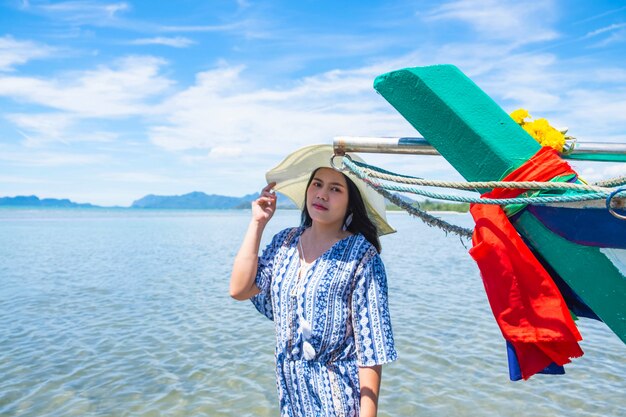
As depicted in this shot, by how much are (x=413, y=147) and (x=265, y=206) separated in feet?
3.06

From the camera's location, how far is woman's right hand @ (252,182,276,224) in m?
2.47

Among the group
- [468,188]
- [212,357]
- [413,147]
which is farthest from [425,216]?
[212,357]

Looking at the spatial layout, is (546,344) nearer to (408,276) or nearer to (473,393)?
(473,393)

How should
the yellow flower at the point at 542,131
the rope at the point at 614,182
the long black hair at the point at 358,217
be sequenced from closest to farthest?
the rope at the point at 614,182, the yellow flower at the point at 542,131, the long black hair at the point at 358,217

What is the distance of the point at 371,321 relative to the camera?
2.04 m

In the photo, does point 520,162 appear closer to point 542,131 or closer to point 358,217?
point 542,131

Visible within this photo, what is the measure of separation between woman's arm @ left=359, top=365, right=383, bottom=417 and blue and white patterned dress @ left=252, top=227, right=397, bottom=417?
43 mm

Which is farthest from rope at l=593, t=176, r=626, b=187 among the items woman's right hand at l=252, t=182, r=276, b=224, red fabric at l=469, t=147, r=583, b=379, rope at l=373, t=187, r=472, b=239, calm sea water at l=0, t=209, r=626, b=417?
calm sea water at l=0, t=209, r=626, b=417

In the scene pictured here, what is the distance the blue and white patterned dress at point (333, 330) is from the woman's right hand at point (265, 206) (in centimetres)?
38

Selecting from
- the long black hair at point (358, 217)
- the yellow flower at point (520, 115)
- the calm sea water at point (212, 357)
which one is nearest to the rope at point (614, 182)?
the yellow flower at point (520, 115)

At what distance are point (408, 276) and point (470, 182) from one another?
531 inches

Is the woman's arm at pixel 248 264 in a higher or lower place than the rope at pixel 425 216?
lower

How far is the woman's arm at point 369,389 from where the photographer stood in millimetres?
2023

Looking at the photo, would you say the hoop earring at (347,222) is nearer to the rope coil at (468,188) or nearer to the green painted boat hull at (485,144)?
the rope coil at (468,188)
